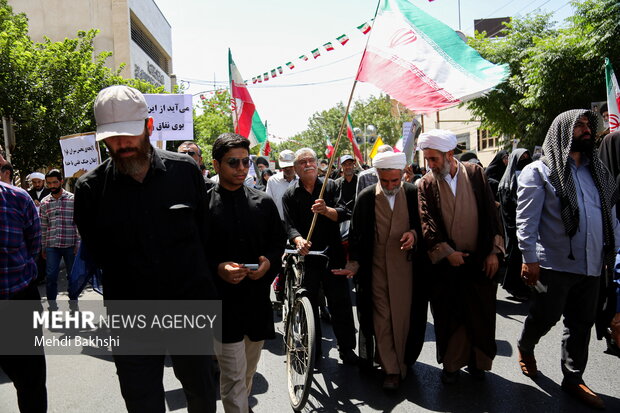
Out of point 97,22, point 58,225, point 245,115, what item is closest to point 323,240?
point 58,225

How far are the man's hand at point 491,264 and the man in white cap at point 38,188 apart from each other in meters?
8.26

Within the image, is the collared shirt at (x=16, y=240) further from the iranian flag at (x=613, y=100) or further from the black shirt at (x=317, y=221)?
the iranian flag at (x=613, y=100)

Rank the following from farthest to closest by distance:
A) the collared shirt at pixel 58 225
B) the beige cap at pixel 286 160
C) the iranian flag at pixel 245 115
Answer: the iranian flag at pixel 245 115 < the beige cap at pixel 286 160 < the collared shirt at pixel 58 225

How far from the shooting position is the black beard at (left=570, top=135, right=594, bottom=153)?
12.0 feet

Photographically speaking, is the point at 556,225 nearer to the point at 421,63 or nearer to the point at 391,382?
the point at 421,63

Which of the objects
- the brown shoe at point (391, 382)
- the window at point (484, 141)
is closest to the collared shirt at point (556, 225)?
the brown shoe at point (391, 382)

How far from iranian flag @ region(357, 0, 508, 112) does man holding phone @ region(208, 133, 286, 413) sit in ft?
4.67

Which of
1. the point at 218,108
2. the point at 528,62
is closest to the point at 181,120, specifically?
the point at 528,62

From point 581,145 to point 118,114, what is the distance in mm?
3193

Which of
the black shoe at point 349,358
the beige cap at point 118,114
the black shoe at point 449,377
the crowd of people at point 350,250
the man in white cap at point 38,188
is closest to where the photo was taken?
the beige cap at point 118,114

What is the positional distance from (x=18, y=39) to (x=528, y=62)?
1535cm

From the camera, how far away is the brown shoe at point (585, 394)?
3.47 meters

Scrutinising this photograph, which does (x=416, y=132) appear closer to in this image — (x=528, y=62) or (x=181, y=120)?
(x=181, y=120)

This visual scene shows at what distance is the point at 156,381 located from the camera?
2393 millimetres
